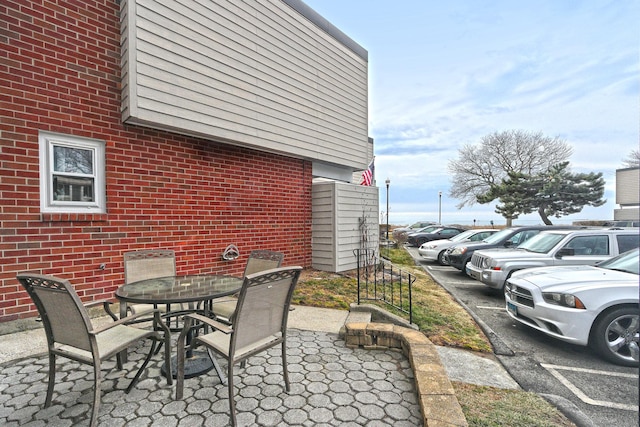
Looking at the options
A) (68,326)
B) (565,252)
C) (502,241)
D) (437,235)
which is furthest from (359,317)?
(437,235)

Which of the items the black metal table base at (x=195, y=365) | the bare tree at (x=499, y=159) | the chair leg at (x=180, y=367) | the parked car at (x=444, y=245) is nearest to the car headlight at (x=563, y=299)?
the black metal table base at (x=195, y=365)

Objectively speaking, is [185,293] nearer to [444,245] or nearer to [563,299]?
[563,299]

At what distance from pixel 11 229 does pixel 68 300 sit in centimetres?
265

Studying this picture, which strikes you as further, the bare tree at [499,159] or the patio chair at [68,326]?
the bare tree at [499,159]

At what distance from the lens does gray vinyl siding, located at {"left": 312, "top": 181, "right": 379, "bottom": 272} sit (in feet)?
23.5

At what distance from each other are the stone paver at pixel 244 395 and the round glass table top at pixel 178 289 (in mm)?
710

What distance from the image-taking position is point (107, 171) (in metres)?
4.27

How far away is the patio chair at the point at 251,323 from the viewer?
2035 mm

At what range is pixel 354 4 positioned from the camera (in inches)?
286

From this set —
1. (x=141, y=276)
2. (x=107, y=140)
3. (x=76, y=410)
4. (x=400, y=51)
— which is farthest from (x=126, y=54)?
(x=400, y=51)

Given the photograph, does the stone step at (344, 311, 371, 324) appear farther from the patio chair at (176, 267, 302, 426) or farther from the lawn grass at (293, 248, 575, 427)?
the patio chair at (176, 267, 302, 426)

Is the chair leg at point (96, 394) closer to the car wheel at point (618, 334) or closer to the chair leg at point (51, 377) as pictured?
the chair leg at point (51, 377)

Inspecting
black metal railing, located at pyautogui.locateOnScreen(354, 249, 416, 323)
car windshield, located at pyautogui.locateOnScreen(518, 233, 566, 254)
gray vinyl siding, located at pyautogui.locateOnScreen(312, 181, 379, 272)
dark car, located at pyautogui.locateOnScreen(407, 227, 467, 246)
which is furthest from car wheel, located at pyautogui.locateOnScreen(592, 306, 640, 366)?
dark car, located at pyautogui.locateOnScreen(407, 227, 467, 246)

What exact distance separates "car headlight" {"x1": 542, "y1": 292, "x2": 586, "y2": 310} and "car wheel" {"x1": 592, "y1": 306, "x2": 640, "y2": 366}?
0.25 m
